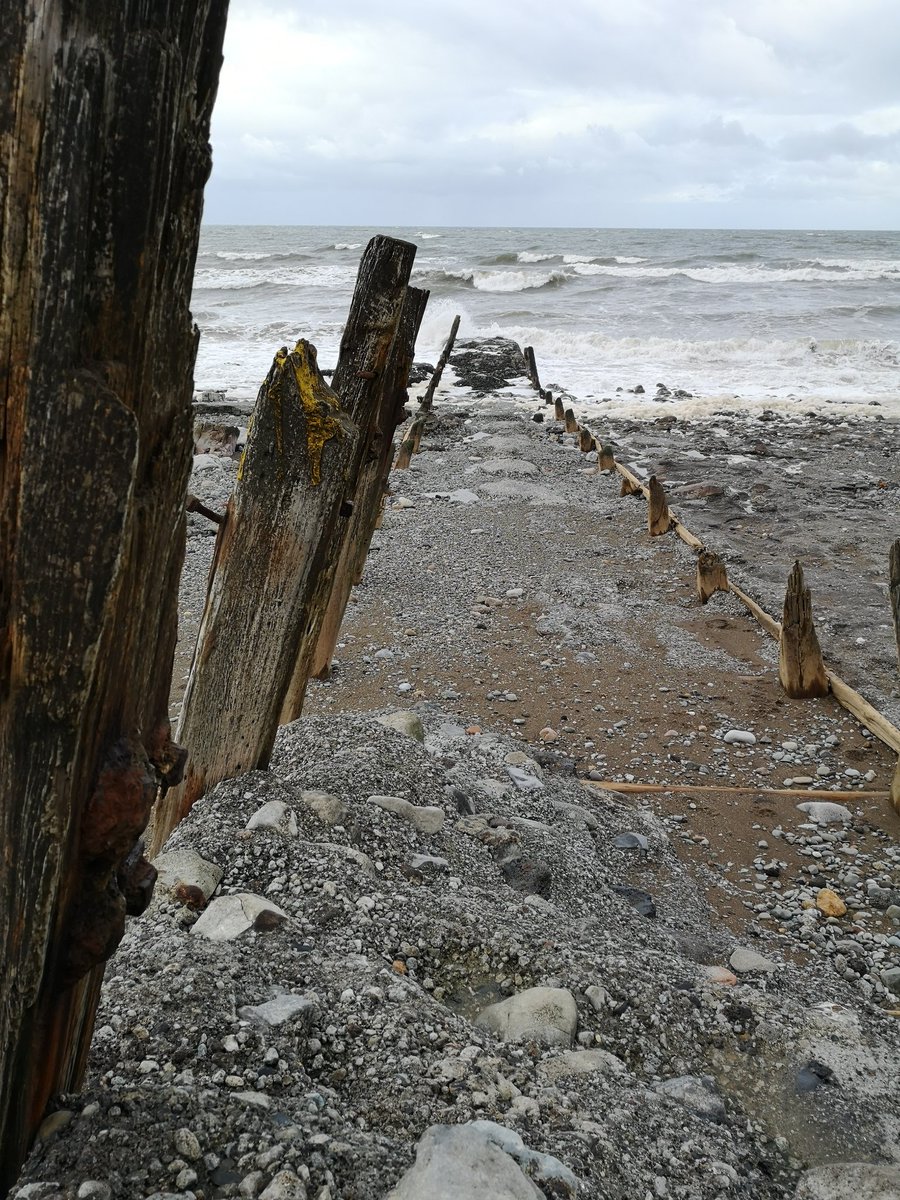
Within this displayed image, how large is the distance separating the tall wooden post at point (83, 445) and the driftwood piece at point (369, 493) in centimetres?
348

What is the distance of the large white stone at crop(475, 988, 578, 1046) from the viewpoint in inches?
98.8

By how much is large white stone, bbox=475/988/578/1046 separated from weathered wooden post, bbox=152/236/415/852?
4.13ft

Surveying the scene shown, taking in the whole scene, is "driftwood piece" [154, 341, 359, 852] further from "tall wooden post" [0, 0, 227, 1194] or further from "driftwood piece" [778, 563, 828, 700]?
"driftwood piece" [778, 563, 828, 700]

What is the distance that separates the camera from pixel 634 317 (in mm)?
29234

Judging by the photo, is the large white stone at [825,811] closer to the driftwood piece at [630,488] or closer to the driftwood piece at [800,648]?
the driftwood piece at [800,648]

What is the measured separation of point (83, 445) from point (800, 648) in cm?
522

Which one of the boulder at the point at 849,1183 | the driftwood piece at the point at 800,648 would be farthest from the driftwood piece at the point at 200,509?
the driftwood piece at the point at 800,648

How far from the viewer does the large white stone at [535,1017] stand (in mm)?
2510

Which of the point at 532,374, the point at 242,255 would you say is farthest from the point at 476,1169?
the point at 242,255

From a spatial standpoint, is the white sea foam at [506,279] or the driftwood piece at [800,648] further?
the white sea foam at [506,279]

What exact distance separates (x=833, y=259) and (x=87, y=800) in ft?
172

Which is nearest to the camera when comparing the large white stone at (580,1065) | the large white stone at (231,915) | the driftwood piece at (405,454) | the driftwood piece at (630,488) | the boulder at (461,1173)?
the boulder at (461,1173)

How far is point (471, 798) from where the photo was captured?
401cm

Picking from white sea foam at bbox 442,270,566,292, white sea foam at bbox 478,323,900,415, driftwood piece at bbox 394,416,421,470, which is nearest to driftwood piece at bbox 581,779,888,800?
driftwood piece at bbox 394,416,421,470
